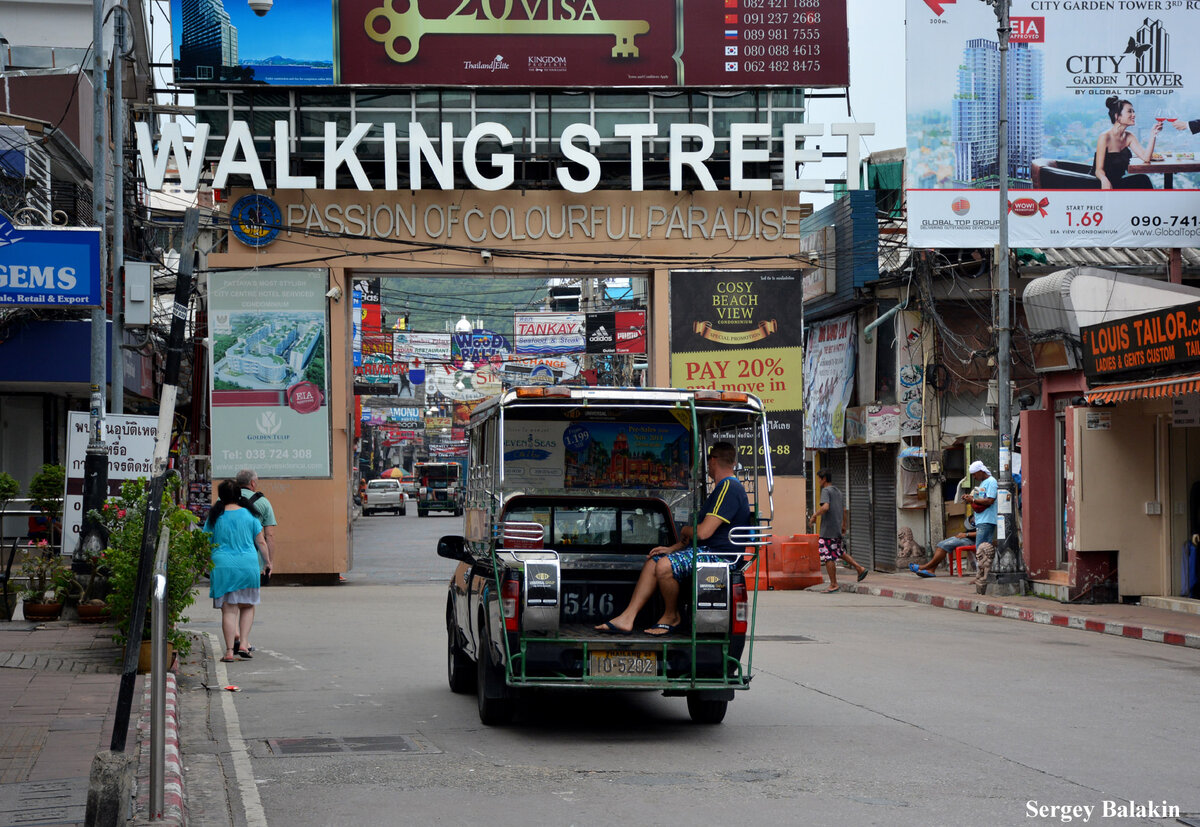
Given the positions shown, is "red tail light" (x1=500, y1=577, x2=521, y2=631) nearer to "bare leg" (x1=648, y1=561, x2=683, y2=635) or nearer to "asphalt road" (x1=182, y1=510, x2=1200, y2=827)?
"asphalt road" (x1=182, y1=510, x2=1200, y2=827)

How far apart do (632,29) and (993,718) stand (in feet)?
63.5

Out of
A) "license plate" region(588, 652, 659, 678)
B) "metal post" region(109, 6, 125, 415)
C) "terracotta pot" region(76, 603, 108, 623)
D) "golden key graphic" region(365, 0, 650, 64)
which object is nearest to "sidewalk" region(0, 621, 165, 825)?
Answer: "terracotta pot" region(76, 603, 108, 623)

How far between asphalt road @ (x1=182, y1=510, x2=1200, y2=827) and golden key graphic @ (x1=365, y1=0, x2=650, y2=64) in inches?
576

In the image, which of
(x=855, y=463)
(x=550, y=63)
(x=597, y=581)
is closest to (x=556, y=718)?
(x=597, y=581)

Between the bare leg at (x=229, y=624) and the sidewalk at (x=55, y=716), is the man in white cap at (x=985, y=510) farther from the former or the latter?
the sidewalk at (x=55, y=716)

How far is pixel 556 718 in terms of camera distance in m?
10.3

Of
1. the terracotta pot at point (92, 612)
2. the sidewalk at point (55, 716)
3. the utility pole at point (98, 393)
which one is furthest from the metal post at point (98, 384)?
the sidewalk at point (55, 716)

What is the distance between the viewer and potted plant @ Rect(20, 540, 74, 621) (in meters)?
15.6

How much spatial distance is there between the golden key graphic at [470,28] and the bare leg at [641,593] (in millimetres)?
18792

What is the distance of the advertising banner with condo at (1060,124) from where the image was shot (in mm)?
25812

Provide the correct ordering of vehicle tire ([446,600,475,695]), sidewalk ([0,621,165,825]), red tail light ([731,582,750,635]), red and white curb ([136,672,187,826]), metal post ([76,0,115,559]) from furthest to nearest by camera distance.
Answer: metal post ([76,0,115,559]) < vehicle tire ([446,600,475,695]) < red tail light ([731,582,750,635]) < sidewalk ([0,621,165,825]) < red and white curb ([136,672,187,826])

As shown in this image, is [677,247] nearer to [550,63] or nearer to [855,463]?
[550,63]

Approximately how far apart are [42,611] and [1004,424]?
14.0 metres

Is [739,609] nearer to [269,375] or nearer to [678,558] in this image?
[678,558]
